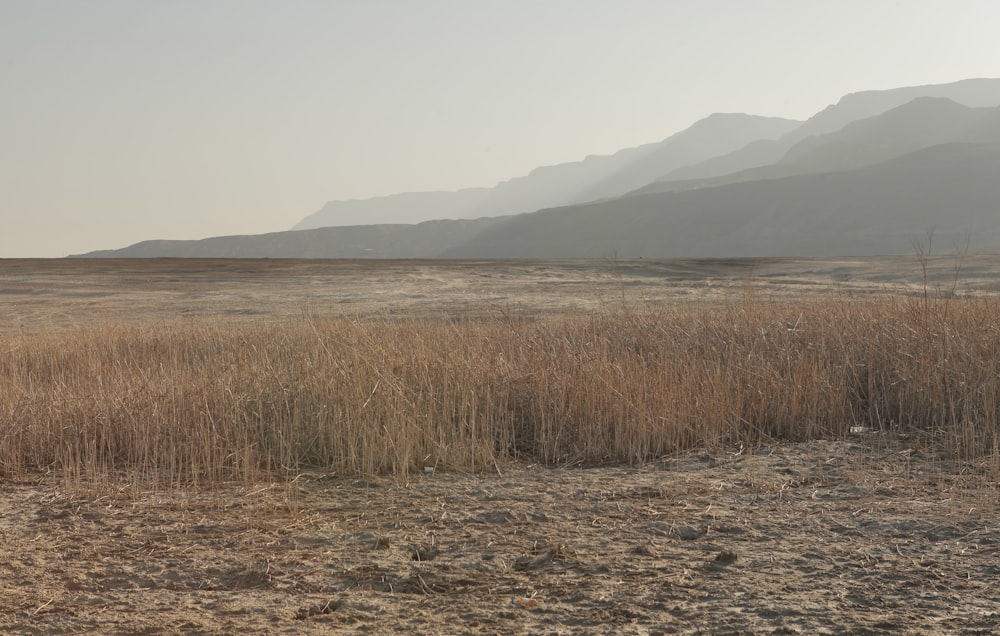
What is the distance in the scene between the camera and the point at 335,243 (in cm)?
14100

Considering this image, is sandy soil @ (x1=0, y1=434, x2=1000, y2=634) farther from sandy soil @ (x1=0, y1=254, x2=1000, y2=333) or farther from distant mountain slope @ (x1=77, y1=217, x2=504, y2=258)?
distant mountain slope @ (x1=77, y1=217, x2=504, y2=258)

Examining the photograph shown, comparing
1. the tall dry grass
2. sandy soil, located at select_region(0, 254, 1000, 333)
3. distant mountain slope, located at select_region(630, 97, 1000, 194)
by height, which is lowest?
the tall dry grass

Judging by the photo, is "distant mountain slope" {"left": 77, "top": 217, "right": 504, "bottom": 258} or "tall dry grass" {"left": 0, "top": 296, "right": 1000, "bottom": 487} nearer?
"tall dry grass" {"left": 0, "top": 296, "right": 1000, "bottom": 487}

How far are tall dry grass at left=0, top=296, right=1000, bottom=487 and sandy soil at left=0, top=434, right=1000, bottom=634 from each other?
48cm

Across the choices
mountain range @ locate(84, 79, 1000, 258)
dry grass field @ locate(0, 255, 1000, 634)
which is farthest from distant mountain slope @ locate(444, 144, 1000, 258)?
dry grass field @ locate(0, 255, 1000, 634)

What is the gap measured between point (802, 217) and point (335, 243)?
7405cm

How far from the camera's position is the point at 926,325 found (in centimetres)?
782

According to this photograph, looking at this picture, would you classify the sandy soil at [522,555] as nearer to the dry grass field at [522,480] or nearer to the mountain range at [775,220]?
the dry grass field at [522,480]

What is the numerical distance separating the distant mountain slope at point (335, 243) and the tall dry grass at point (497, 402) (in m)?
124

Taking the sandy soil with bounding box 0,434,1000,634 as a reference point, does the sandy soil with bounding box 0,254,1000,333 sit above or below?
above

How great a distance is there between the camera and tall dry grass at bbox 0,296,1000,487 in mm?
5746

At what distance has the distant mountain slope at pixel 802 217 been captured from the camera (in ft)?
283

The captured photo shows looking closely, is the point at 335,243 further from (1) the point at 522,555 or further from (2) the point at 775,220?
(1) the point at 522,555

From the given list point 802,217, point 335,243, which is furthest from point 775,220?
point 335,243
